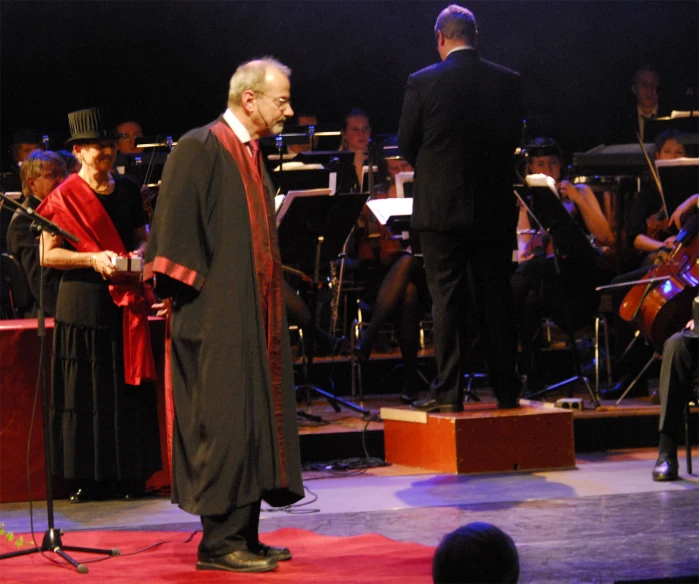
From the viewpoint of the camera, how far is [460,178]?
5.61m

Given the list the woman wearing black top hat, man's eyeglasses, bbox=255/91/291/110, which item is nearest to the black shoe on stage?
the woman wearing black top hat

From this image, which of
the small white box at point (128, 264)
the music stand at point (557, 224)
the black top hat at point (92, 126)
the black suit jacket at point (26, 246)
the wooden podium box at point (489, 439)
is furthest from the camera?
the music stand at point (557, 224)

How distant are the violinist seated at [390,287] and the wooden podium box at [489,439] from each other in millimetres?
1393

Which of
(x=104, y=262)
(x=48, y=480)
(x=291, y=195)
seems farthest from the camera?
(x=291, y=195)

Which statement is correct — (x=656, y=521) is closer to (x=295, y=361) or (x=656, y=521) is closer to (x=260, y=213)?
(x=260, y=213)

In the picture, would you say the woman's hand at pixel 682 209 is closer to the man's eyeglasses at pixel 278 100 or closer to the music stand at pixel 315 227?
the music stand at pixel 315 227

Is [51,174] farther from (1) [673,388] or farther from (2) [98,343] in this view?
(1) [673,388]

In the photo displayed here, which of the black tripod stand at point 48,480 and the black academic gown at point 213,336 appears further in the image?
the black tripod stand at point 48,480

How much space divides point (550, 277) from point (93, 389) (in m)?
3.45

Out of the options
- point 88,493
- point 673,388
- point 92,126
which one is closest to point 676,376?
point 673,388

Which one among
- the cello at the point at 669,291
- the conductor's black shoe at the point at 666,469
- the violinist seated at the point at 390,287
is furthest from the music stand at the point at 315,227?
the conductor's black shoe at the point at 666,469

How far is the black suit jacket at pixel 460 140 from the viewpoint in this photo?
18.4 ft

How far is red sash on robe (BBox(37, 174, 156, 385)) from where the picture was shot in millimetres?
5211

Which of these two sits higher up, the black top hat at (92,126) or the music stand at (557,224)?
the black top hat at (92,126)
